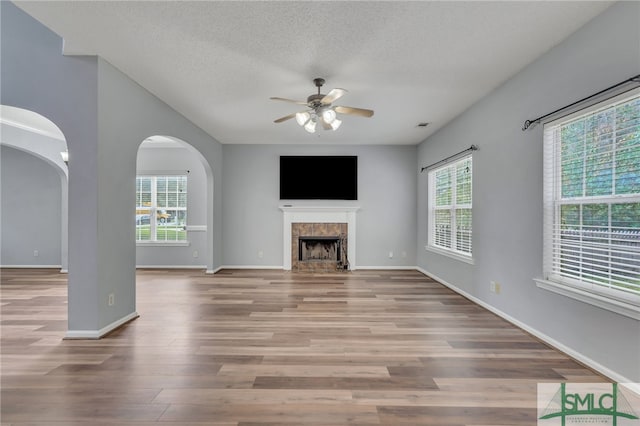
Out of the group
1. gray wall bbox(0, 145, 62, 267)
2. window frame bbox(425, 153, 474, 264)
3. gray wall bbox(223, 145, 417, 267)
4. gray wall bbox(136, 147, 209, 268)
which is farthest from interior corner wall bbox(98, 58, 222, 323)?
gray wall bbox(0, 145, 62, 267)

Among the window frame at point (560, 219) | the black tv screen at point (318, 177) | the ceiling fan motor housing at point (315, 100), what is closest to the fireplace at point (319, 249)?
the black tv screen at point (318, 177)

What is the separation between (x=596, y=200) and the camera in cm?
215

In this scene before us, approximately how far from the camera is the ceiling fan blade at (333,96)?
104 inches

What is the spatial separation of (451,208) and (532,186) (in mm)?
1902

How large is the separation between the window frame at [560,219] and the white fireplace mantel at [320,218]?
3641 millimetres

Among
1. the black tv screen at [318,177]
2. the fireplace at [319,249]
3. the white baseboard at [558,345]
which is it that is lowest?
the white baseboard at [558,345]

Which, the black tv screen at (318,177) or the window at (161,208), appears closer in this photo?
the black tv screen at (318,177)

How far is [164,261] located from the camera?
6.10 metres

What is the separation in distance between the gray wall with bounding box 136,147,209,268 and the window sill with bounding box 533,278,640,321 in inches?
230

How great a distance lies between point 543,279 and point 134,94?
4.66 meters

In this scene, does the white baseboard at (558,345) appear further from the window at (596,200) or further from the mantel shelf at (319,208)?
the mantel shelf at (319,208)

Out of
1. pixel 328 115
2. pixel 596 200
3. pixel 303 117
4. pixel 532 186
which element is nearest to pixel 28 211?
pixel 303 117

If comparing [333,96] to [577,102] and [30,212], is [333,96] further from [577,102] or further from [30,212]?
[30,212]

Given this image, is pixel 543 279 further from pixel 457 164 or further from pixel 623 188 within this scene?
pixel 457 164
